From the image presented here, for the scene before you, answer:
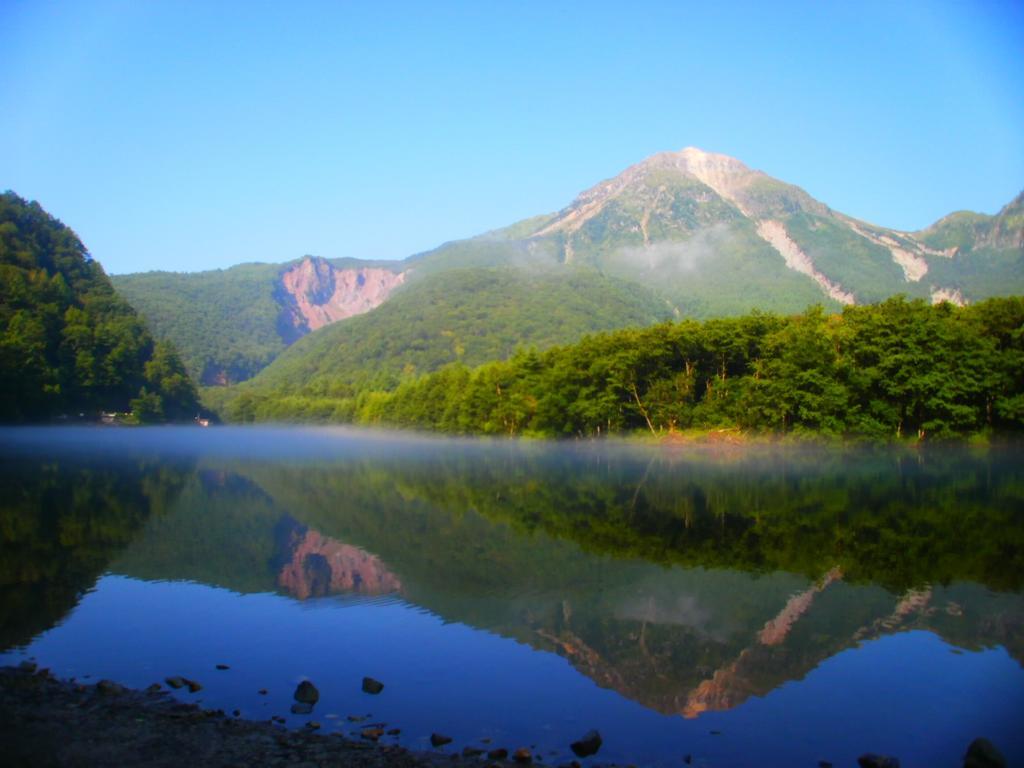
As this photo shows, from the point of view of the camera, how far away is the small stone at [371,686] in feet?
40.7

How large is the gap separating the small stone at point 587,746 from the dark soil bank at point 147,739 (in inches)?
70.5

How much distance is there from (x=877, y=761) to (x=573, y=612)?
843 centimetres

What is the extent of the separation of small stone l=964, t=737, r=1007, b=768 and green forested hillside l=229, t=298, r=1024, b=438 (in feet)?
170

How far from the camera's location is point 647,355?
242ft

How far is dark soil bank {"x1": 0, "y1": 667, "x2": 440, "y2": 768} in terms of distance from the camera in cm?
938

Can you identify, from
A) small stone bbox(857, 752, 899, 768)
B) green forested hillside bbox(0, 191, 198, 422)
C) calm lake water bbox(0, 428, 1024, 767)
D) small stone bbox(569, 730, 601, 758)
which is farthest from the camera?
green forested hillside bbox(0, 191, 198, 422)

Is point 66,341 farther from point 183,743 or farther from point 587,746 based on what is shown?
point 587,746

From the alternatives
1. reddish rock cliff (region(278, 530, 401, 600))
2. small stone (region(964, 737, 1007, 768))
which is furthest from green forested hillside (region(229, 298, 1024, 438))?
small stone (region(964, 737, 1007, 768))

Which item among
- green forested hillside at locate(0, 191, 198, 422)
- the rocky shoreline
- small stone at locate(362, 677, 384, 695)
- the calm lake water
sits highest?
green forested hillside at locate(0, 191, 198, 422)

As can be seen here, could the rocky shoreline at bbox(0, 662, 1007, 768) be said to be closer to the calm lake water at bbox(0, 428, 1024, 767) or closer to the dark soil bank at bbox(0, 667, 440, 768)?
the dark soil bank at bbox(0, 667, 440, 768)

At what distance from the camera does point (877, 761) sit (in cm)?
966

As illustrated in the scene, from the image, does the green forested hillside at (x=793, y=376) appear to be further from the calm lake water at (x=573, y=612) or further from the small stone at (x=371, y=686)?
the small stone at (x=371, y=686)

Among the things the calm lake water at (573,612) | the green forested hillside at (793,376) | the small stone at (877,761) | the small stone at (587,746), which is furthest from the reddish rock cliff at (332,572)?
the green forested hillside at (793,376)

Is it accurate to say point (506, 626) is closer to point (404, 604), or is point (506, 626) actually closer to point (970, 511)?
point (404, 604)
